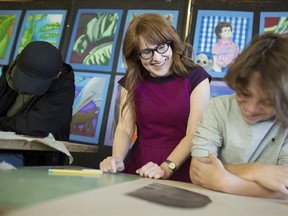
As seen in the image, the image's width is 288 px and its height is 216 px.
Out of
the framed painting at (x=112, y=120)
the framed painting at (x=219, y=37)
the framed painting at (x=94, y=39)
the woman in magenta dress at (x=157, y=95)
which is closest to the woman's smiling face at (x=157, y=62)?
the woman in magenta dress at (x=157, y=95)

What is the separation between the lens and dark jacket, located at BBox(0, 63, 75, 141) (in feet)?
5.03

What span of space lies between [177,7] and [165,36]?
97cm

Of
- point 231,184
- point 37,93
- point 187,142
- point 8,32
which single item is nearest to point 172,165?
point 187,142

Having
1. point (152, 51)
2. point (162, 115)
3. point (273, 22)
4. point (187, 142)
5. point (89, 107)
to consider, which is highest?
point (273, 22)

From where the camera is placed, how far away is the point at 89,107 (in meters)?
2.21

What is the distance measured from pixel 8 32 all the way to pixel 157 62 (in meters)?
1.69

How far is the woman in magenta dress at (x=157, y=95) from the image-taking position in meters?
1.27

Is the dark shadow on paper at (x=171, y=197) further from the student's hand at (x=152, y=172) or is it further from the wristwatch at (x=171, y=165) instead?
the wristwatch at (x=171, y=165)

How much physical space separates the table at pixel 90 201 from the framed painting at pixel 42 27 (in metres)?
1.76

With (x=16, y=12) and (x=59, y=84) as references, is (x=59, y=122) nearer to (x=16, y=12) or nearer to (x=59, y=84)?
(x=59, y=84)

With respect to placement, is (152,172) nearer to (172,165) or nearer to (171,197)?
(172,165)

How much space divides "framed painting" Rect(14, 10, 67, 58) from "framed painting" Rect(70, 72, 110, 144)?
1.34 ft

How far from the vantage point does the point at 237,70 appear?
833mm

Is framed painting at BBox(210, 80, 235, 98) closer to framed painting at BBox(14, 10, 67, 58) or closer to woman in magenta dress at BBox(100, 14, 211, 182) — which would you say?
woman in magenta dress at BBox(100, 14, 211, 182)
